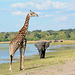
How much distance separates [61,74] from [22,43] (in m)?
3.95

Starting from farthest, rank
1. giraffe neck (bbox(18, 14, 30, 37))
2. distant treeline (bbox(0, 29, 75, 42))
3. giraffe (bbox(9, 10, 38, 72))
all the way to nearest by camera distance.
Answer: distant treeline (bbox(0, 29, 75, 42)) < giraffe neck (bbox(18, 14, 30, 37)) < giraffe (bbox(9, 10, 38, 72))

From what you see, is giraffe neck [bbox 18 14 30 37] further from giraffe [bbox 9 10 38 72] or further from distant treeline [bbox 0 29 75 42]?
distant treeline [bbox 0 29 75 42]

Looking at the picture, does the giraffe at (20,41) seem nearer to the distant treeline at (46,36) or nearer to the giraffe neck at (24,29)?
the giraffe neck at (24,29)

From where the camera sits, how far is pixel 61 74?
35.0 feet

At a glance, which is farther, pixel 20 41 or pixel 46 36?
pixel 46 36

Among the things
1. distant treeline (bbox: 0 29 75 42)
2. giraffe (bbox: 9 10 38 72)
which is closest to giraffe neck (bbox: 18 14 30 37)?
giraffe (bbox: 9 10 38 72)

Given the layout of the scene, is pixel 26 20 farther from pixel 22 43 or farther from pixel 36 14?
pixel 22 43

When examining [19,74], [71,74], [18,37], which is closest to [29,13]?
[18,37]

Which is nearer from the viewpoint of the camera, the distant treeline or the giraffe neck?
the giraffe neck

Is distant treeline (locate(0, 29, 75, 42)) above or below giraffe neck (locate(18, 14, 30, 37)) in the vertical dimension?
below

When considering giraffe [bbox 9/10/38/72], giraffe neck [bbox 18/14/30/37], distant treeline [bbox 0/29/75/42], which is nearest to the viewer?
giraffe [bbox 9/10/38/72]

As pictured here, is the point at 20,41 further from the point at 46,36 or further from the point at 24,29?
the point at 46,36

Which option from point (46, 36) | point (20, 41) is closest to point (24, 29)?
point (20, 41)

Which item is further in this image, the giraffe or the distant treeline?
the distant treeline
